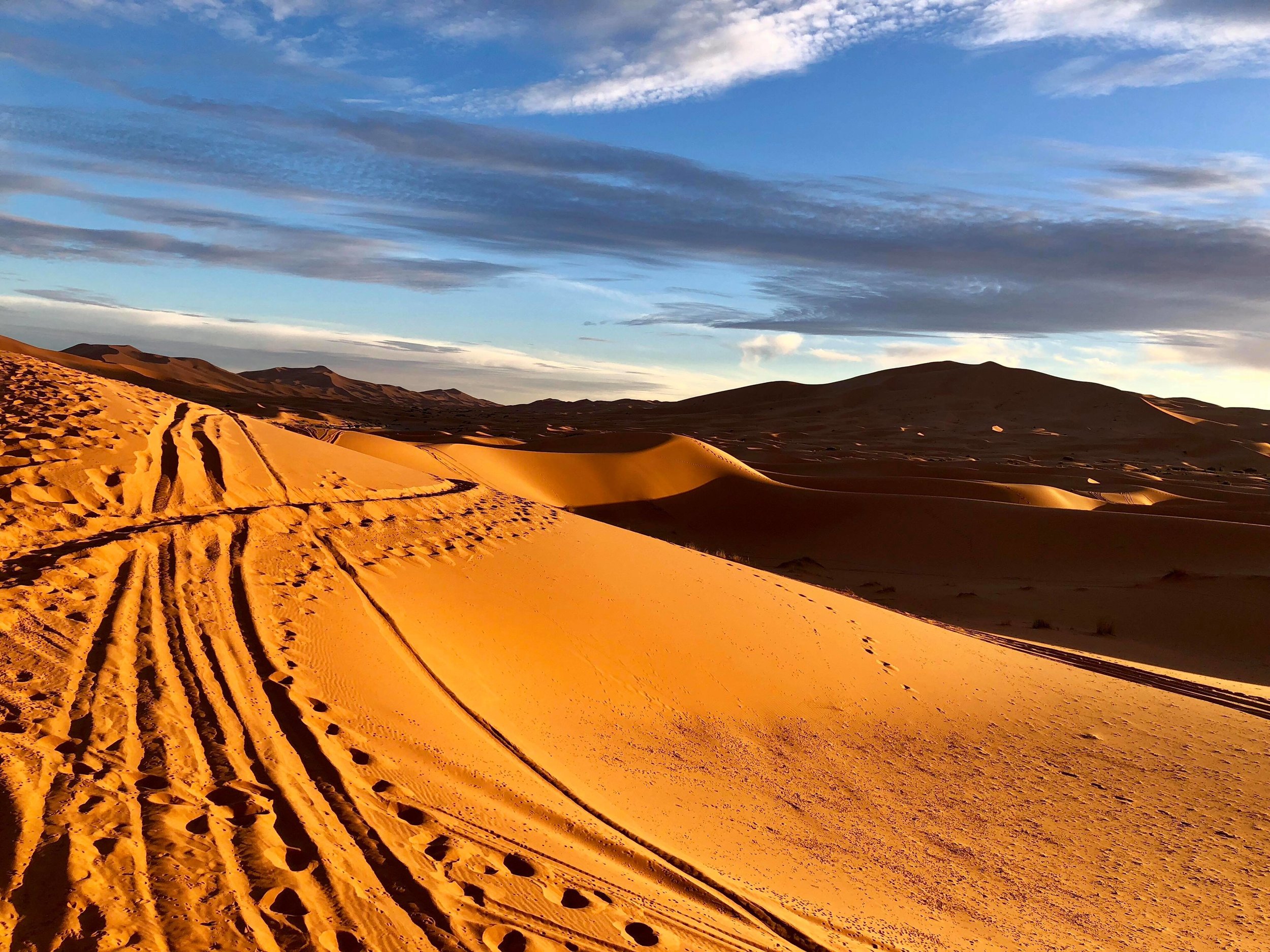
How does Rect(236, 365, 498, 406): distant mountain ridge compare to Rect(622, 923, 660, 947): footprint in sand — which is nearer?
Rect(622, 923, 660, 947): footprint in sand

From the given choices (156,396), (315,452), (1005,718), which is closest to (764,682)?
(1005,718)

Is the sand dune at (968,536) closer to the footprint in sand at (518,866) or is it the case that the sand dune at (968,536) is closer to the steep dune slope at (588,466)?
the steep dune slope at (588,466)

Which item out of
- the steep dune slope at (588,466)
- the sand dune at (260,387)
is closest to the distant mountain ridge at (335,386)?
the sand dune at (260,387)

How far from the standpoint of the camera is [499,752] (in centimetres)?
525

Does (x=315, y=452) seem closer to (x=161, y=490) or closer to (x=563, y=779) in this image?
(x=161, y=490)

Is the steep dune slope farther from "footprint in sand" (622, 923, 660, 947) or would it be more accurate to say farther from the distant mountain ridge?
the distant mountain ridge

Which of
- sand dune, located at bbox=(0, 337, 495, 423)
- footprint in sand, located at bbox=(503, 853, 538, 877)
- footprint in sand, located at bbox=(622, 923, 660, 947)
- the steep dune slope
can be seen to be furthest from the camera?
sand dune, located at bbox=(0, 337, 495, 423)

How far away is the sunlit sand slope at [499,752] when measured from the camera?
335 centimetres

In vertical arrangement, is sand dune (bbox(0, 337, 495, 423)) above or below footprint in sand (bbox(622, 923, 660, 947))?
above

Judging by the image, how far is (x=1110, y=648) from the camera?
47.0 feet

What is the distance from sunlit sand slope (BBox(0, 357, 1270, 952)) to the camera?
3.35 m

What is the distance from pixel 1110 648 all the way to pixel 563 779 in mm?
12851

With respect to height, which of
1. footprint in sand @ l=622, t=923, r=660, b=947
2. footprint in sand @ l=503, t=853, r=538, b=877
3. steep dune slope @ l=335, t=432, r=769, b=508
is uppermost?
steep dune slope @ l=335, t=432, r=769, b=508

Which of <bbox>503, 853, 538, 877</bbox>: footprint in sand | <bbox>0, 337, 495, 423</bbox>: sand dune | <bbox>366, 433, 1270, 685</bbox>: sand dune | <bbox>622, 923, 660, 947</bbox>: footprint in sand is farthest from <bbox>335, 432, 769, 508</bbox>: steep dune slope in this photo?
<bbox>622, 923, 660, 947</bbox>: footprint in sand
